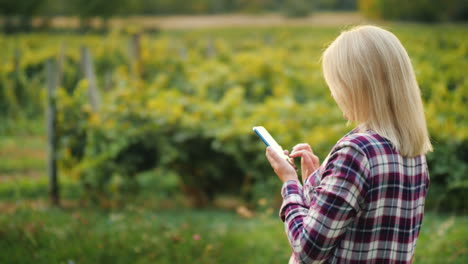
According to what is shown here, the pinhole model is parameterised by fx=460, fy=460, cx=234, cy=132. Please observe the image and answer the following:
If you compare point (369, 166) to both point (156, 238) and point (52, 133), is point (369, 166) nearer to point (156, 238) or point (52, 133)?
point (156, 238)

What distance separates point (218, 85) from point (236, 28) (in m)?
16.0

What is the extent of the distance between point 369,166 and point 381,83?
0.27 meters

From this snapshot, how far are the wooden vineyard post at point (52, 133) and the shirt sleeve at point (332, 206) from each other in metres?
4.77

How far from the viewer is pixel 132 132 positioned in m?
5.31

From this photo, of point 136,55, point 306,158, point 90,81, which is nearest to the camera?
point 306,158

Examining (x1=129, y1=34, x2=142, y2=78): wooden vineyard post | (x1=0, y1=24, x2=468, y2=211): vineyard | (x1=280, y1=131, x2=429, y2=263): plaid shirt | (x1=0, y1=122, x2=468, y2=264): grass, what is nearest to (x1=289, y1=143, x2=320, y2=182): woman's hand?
(x1=280, y1=131, x2=429, y2=263): plaid shirt

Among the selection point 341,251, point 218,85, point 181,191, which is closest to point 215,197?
point 181,191

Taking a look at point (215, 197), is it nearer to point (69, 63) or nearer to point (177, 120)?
point (177, 120)

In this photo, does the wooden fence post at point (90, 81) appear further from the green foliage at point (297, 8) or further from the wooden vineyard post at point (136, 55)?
the green foliage at point (297, 8)

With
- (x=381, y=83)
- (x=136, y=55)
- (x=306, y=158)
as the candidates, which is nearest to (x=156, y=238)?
(x=306, y=158)

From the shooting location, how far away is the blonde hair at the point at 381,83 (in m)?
1.45

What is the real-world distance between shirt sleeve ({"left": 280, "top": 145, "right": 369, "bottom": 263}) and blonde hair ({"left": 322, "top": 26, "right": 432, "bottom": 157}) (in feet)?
0.52

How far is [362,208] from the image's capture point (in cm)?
146

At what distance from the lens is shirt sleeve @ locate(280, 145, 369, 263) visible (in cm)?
140
